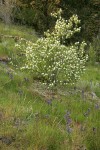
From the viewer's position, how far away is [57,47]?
31.0 ft

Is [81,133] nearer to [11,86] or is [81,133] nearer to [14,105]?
[14,105]

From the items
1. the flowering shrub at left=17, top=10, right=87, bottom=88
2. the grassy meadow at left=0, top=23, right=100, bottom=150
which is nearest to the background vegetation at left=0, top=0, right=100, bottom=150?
the grassy meadow at left=0, top=23, right=100, bottom=150

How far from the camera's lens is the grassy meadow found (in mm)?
5203

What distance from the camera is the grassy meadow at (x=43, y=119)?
17.1 ft

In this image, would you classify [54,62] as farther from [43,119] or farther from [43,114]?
[43,119]

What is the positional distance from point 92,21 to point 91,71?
28.5ft

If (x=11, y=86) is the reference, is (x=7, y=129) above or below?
above

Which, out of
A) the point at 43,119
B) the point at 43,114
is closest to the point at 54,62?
the point at 43,114

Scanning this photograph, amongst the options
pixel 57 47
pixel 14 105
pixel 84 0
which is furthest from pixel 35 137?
pixel 84 0

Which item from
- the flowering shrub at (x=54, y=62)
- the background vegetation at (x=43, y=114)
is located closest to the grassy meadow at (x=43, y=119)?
the background vegetation at (x=43, y=114)

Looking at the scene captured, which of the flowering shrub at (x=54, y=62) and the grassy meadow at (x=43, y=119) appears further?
the flowering shrub at (x=54, y=62)

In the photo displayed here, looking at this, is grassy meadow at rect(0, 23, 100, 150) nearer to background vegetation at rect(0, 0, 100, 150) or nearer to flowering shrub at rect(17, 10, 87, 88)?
background vegetation at rect(0, 0, 100, 150)

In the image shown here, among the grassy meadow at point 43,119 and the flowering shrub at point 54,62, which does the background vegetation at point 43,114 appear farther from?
the flowering shrub at point 54,62

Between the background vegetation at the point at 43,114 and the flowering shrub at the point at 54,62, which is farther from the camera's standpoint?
the flowering shrub at the point at 54,62
